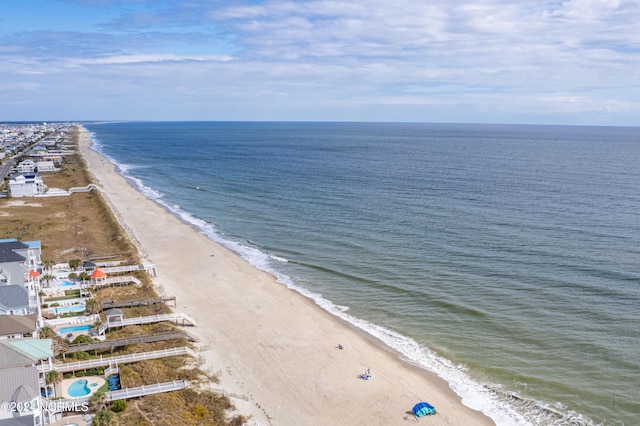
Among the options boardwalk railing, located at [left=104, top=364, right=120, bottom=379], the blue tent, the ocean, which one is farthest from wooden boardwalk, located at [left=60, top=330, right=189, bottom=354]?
the blue tent

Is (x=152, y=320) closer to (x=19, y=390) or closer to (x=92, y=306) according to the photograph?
(x=92, y=306)

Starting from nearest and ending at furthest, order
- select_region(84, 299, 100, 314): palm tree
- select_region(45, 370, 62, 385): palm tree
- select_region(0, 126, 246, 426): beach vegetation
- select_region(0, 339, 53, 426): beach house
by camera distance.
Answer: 1. select_region(0, 339, 53, 426): beach house
2. select_region(0, 126, 246, 426): beach vegetation
3. select_region(45, 370, 62, 385): palm tree
4. select_region(84, 299, 100, 314): palm tree

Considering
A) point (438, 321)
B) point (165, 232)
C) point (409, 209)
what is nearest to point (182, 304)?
point (438, 321)

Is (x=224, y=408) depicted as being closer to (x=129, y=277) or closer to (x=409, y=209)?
(x=129, y=277)

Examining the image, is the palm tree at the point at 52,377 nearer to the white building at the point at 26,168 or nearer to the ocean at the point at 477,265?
the ocean at the point at 477,265

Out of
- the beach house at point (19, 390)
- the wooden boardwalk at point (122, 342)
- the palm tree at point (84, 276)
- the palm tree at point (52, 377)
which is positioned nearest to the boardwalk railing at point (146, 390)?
the beach house at point (19, 390)

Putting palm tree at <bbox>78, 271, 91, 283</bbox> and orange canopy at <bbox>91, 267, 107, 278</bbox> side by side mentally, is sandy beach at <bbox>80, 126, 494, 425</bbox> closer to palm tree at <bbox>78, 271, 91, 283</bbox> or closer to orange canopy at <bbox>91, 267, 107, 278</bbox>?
orange canopy at <bbox>91, 267, 107, 278</bbox>

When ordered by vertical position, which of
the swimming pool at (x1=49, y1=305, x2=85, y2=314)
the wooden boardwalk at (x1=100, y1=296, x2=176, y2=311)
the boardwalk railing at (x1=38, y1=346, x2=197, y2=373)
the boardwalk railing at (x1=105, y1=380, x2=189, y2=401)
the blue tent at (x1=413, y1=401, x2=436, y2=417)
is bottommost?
the blue tent at (x1=413, y1=401, x2=436, y2=417)

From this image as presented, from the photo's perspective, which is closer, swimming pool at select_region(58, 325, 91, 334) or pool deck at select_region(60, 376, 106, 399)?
pool deck at select_region(60, 376, 106, 399)
